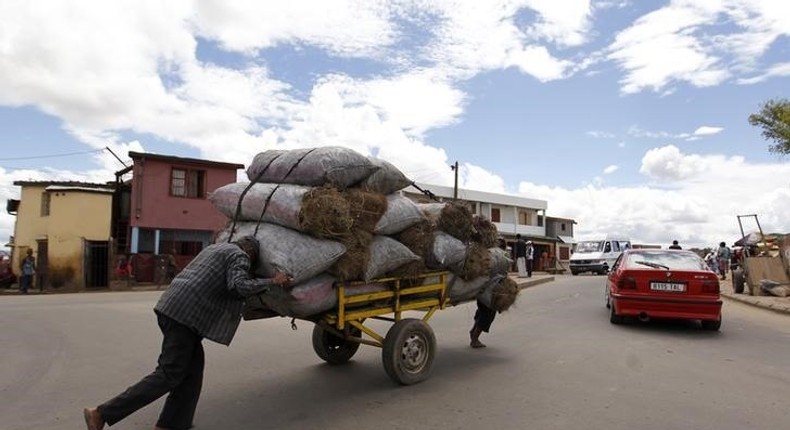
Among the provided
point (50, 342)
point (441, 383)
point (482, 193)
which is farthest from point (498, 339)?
point (482, 193)

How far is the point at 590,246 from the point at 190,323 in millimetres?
32755

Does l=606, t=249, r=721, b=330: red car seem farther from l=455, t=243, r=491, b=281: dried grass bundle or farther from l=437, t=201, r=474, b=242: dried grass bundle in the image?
l=437, t=201, r=474, b=242: dried grass bundle

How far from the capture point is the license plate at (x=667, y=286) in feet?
31.2

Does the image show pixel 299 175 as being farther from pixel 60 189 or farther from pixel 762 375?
pixel 60 189

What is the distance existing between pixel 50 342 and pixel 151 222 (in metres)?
20.4

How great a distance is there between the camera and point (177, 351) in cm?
441

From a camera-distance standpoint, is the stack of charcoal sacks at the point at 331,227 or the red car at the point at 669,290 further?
the red car at the point at 669,290

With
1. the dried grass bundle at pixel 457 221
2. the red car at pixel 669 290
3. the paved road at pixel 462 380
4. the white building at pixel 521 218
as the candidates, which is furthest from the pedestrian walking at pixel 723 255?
the dried grass bundle at pixel 457 221

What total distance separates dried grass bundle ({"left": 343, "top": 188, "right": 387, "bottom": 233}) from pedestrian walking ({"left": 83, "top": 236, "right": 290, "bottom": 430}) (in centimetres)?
110

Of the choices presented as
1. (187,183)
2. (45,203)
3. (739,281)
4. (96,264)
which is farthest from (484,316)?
(45,203)

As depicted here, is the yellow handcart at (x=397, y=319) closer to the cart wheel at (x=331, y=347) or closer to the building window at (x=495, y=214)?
the cart wheel at (x=331, y=347)

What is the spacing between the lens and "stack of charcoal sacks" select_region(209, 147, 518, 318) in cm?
504

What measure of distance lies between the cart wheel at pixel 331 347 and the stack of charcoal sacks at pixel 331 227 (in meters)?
1.39

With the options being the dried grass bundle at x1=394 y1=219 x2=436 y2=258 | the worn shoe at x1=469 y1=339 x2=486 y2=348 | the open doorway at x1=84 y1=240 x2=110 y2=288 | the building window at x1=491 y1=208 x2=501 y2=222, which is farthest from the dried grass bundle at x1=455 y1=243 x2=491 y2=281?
the building window at x1=491 y1=208 x2=501 y2=222
